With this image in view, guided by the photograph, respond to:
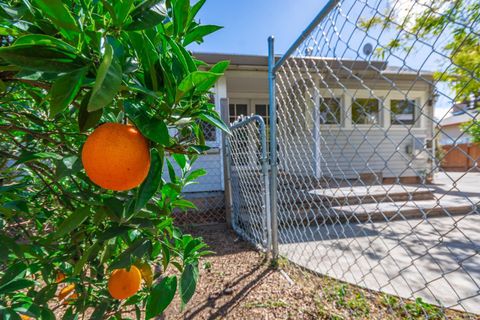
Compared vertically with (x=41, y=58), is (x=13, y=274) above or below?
below

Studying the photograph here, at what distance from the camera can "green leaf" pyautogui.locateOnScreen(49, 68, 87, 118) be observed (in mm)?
396

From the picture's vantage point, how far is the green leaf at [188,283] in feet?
2.39

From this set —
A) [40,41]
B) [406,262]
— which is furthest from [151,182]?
[406,262]

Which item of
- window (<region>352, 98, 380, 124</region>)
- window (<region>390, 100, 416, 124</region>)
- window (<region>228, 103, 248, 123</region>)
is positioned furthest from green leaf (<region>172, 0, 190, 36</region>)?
window (<region>390, 100, 416, 124</region>)

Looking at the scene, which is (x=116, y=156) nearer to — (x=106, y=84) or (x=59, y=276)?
(x=106, y=84)

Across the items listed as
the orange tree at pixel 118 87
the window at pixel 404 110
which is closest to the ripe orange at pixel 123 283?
the orange tree at pixel 118 87

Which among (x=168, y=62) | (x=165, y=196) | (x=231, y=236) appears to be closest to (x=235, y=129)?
(x=231, y=236)

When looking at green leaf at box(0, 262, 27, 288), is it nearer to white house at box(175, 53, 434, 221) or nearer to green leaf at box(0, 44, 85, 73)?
green leaf at box(0, 44, 85, 73)

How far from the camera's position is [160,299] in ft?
2.42

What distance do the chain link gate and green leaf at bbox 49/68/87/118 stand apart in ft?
7.80

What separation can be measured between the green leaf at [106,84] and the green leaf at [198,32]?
362 millimetres

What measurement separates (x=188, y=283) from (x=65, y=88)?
62 centimetres

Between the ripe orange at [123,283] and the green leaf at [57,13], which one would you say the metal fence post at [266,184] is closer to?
the ripe orange at [123,283]

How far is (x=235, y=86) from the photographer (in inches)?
298
